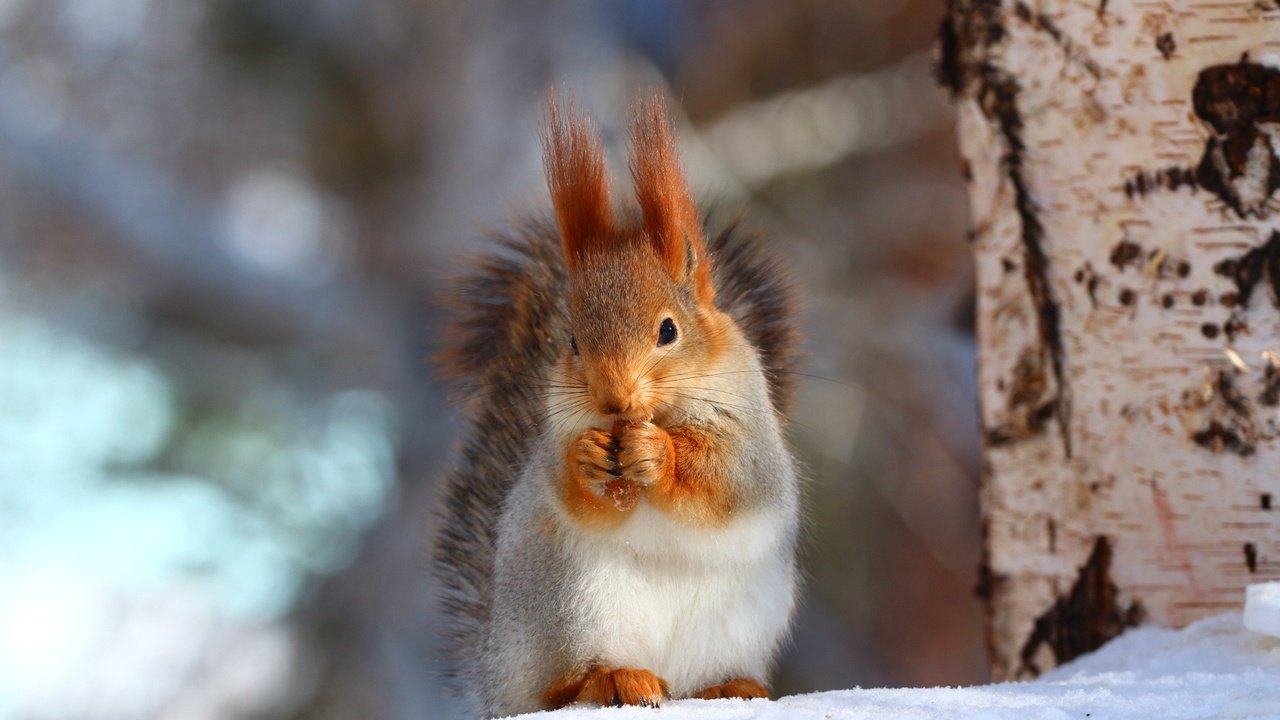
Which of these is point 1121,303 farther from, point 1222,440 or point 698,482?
point 698,482

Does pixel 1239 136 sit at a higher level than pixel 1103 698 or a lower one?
higher

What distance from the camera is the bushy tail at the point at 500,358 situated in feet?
4.92

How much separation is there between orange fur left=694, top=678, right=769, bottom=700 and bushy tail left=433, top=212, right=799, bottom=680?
300 millimetres

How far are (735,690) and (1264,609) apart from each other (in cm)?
45

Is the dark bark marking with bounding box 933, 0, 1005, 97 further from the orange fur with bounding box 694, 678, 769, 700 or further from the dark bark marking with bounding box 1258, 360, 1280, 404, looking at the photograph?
the orange fur with bounding box 694, 678, 769, 700

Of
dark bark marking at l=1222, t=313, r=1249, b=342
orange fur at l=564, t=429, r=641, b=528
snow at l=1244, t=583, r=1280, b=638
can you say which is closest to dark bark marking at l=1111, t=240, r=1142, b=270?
dark bark marking at l=1222, t=313, r=1249, b=342

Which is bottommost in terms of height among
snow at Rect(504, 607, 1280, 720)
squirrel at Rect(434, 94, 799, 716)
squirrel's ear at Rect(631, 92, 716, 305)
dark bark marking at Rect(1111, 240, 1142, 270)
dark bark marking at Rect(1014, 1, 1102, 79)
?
snow at Rect(504, 607, 1280, 720)

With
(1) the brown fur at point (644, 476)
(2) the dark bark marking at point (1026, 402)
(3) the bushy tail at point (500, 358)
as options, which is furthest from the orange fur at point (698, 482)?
(2) the dark bark marking at point (1026, 402)

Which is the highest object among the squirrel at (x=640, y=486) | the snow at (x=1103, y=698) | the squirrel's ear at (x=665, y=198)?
the squirrel's ear at (x=665, y=198)

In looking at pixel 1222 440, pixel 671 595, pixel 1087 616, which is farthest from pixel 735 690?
pixel 1222 440

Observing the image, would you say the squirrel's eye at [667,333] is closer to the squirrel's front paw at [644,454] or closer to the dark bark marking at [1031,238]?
the squirrel's front paw at [644,454]

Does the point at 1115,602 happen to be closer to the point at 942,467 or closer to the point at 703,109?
the point at 942,467

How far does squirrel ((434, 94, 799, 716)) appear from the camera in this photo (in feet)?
3.90

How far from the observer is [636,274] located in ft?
4.10
